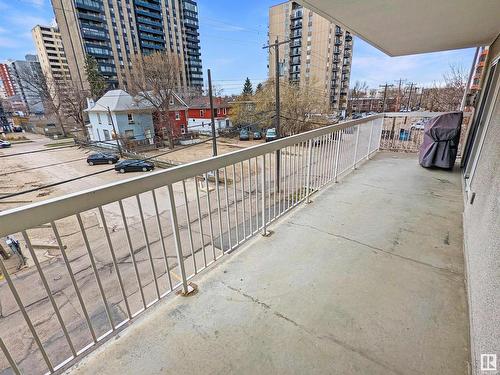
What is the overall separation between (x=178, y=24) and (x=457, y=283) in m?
59.7

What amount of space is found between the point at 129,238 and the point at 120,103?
21681 millimetres

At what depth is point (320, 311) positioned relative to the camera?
4.62ft

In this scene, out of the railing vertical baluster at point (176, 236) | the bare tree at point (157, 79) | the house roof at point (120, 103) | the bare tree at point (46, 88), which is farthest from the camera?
the bare tree at point (46, 88)

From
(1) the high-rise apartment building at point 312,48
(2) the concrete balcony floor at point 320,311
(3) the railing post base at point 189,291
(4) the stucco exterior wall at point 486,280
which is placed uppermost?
(1) the high-rise apartment building at point 312,48

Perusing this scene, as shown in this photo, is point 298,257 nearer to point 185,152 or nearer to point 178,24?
point 185,152

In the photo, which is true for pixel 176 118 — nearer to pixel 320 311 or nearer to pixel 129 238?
pixel 129 238

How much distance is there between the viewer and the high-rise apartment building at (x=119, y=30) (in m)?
33.2

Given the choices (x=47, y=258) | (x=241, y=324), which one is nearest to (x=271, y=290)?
(x=241, y=324)

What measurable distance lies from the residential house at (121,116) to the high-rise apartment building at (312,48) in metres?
21.4

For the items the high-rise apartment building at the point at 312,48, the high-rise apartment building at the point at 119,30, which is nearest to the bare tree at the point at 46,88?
the high-rise apartment building at the point at 119,30

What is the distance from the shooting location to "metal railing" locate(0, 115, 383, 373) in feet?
3.35

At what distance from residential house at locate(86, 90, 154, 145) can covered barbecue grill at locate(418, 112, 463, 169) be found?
19077mm

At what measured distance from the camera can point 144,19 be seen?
41.2m

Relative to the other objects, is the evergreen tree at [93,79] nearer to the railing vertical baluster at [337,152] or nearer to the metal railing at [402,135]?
the metal railing at [402,135]
